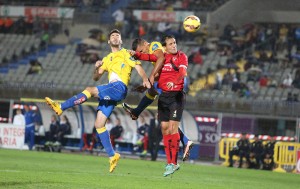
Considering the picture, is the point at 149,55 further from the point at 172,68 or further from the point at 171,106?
the point at 171,106

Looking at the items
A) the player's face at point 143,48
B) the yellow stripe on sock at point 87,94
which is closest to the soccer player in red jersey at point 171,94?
the player's face at point 143,48

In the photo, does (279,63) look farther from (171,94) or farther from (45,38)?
(171,94)

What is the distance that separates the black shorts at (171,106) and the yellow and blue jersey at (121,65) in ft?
2.82

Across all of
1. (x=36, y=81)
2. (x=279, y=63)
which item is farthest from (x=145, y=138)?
(x=36, y=81)

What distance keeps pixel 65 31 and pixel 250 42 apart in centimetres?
1127

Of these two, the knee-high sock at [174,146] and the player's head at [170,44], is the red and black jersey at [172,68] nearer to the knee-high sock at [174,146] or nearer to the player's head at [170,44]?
the player's head at [170,44]

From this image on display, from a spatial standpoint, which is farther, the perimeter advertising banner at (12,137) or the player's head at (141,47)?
the perimeter advertising banner at (12,137)

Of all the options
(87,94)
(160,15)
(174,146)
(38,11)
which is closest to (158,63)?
(87,94)

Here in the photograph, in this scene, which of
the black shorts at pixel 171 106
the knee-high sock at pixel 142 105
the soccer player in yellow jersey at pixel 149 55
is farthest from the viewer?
the knee-high sock at pixel 142 105

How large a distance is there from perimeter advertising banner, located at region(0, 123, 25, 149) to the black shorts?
17.1 metres

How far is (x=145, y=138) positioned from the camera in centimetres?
3225

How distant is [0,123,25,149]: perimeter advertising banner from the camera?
3316 cm

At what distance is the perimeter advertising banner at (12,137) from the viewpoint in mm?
33156

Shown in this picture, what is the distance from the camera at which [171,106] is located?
1673 centimetres
